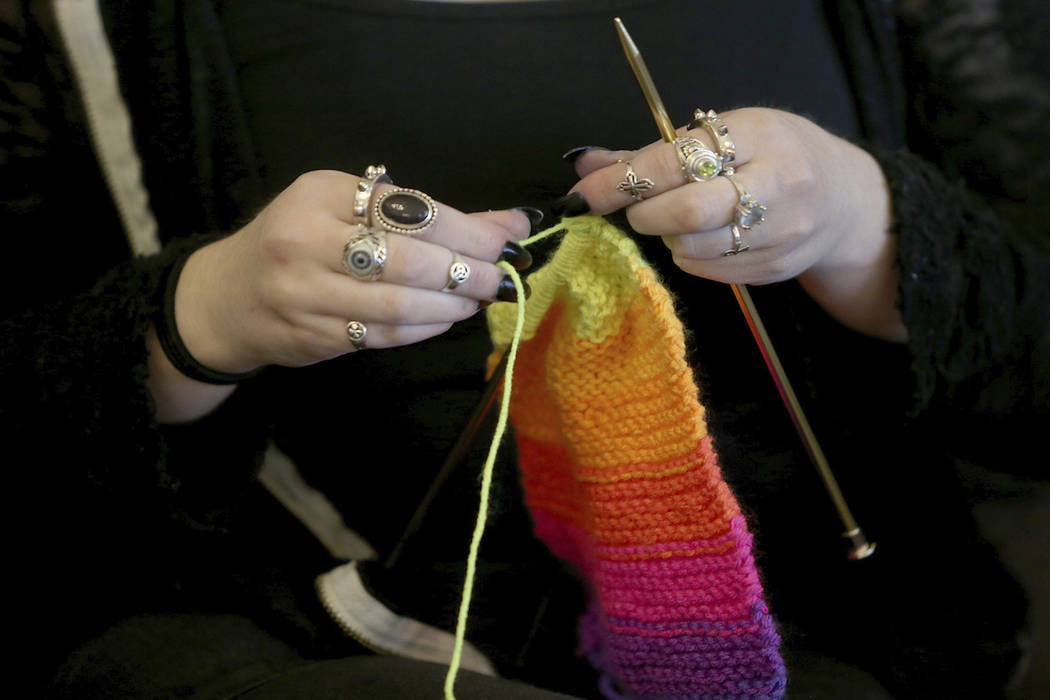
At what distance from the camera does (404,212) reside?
0.46m

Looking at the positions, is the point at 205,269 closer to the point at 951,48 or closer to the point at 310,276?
the point at 310,276

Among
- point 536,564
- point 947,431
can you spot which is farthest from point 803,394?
point 536,564

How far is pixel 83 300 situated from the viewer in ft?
2.01

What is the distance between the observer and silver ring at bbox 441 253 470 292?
0.47m

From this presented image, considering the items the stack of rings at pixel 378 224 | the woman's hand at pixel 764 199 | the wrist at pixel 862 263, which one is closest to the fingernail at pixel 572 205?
the woman's hand at pixel 764 199

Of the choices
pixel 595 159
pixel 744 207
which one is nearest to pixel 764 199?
pixel 744 207

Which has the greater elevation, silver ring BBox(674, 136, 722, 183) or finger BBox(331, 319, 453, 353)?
silver ring BBox(674, 136, 722, 183)

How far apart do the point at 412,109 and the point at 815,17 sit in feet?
1.59

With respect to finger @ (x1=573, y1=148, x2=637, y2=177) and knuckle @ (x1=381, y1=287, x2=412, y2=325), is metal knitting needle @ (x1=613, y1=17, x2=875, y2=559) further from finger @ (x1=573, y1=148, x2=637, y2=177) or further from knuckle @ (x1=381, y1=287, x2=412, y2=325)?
knuckle @ (x1=381, y1=287, x2=412, y2=325)

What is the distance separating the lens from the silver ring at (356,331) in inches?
19.1

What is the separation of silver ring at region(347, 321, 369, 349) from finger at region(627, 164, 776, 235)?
0.22 m

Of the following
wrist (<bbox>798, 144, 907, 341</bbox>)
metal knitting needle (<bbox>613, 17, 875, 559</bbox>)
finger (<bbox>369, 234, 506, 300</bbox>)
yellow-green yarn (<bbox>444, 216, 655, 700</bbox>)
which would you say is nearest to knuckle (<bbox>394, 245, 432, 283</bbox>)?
finger (<bbox>369, 234, 506, 300</bbox>)

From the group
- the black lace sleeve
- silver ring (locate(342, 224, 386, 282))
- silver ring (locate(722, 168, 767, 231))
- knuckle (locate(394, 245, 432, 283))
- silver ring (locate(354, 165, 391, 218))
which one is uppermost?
silver ring (locate(354, 165, 391, 218))

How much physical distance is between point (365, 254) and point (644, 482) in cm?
30
